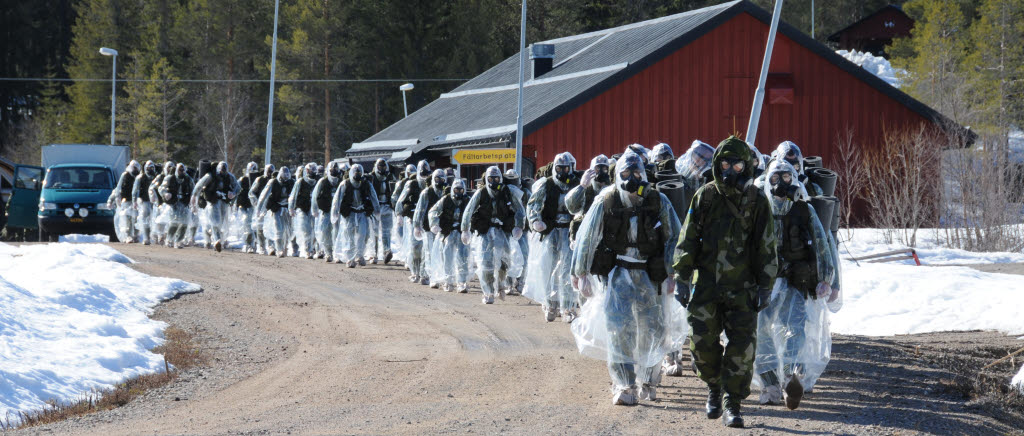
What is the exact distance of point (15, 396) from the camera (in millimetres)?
8789

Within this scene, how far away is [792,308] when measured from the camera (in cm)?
844

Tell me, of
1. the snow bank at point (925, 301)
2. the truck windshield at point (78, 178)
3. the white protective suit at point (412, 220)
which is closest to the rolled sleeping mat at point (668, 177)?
the snow bank at point (925, 301)

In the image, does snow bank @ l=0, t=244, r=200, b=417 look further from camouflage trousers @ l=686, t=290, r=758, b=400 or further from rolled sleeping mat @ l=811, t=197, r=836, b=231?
rolled sleeping mat @ l=811, t=197, r=836, b=231

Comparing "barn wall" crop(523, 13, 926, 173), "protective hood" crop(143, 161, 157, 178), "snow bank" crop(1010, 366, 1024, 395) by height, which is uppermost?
"barn wall" crop(523, 13, 926, 173)

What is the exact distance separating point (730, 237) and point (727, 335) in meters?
0.69

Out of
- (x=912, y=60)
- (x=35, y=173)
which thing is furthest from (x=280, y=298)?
(x=912, y=60)

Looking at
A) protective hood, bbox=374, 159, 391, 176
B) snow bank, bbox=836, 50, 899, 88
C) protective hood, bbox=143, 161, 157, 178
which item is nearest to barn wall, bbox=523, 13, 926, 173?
protective hood, bbox=374, 159, 391, 176

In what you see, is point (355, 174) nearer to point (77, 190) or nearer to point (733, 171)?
point (77, 190)

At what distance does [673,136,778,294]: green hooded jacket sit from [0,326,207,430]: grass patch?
4865 millimetres

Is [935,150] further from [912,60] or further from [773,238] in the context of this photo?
[912,60]

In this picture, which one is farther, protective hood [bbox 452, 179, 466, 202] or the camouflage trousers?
protective hood [bbox 452, 179, 466, 202]

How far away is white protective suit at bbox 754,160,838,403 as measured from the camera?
27.3 feet

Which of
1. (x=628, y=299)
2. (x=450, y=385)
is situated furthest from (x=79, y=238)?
(x=628, y=299)

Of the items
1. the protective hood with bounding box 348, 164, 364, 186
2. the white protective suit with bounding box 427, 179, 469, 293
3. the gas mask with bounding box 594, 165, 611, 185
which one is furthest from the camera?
the protective hood with bounding box 348, 164, 364, 186
